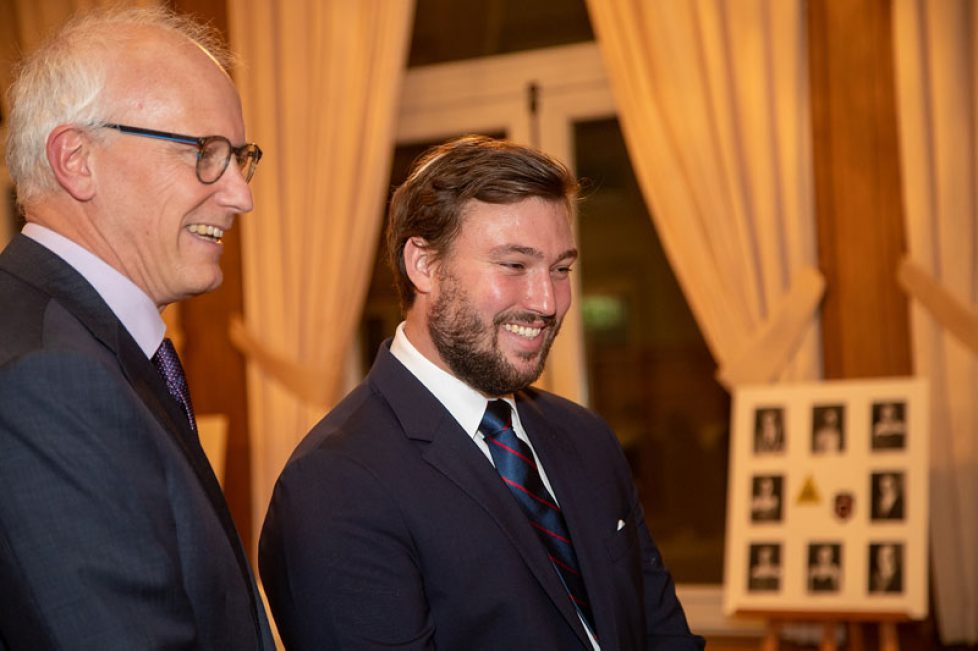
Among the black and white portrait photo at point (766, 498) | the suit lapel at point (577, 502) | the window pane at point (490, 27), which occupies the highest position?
the window pane at point (490, 27)

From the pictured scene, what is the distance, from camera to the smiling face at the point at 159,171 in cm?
141

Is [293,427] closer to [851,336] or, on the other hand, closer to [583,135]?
[583,135]

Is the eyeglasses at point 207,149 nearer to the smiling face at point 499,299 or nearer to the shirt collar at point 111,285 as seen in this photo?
the shirt collar at point 111,285

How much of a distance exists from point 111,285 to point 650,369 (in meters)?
4.42

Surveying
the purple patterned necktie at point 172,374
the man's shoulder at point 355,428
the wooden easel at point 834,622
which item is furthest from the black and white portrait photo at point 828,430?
the purple patterned necktie at point 172,374

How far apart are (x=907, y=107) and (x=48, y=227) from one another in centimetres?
421

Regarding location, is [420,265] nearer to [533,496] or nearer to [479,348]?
[479,348]

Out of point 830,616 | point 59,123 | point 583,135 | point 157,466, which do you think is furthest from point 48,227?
point 583,135

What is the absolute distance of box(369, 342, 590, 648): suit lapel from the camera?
1.93m

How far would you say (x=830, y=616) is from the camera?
160 inches

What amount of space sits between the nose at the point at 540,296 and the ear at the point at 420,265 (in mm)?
210

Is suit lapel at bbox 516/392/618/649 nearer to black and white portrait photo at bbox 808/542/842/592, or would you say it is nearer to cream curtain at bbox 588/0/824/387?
black and white portrait photo at bbox 808/542/842/592

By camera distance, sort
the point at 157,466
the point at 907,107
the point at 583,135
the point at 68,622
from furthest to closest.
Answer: the point at 583,135 → the point at 907,107 → the point at 157,466 → the point at 68,622

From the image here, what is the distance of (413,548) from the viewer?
1874 mm
